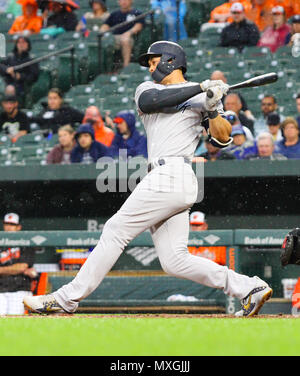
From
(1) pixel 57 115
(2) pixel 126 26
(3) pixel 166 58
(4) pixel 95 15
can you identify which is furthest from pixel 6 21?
(3) pixel 166 58

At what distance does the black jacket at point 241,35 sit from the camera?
10586 mm

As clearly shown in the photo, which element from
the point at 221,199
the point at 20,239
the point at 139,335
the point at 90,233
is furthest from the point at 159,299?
the point at 139,335

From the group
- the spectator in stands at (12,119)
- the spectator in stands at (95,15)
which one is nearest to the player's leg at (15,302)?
the spectator in stands at (12,119)

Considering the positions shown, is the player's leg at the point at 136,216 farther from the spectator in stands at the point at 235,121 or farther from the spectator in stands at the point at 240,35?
the spectator in stands at the point at 240,35

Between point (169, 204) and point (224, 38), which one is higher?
point (224, 38)

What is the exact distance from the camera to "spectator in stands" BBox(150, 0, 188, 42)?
452 inches

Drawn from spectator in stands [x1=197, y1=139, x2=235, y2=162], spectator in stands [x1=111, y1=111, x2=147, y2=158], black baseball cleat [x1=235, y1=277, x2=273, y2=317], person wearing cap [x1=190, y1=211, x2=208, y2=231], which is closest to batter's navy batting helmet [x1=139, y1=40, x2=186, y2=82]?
black baseball cleat [x1=235, y1=277, x2=273, y2=317]

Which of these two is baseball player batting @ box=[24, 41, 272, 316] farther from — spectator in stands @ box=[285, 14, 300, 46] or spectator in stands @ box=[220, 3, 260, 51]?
spectator in stands @ box=[220, 3, 260, 51]

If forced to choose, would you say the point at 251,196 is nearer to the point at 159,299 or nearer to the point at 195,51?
the point at 159,299

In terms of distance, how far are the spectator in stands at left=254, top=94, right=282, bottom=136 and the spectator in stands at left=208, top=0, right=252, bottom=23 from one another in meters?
1.81

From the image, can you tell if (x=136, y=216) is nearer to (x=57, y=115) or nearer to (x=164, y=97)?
(x=164, y=97)

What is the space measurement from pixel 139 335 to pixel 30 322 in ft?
3.08

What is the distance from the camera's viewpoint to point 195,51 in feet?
36.2

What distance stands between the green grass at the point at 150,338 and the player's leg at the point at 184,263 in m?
0.61
